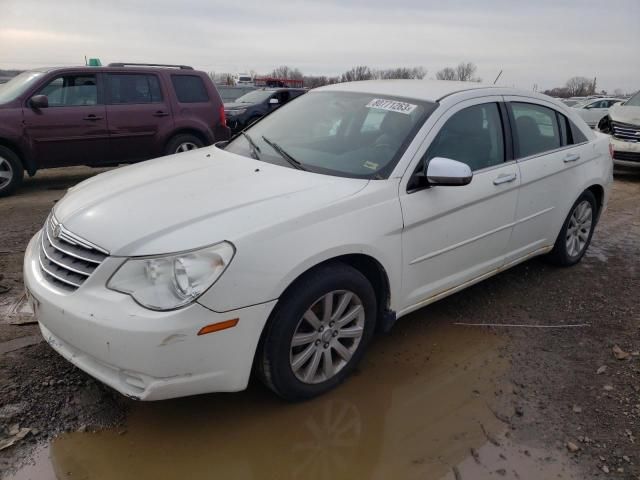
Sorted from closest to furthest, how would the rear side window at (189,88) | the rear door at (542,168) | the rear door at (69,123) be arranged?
the rear door at (542,168) → the rear door at (69,123) → the rear side window at (189,88)

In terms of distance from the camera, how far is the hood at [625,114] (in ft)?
32.5

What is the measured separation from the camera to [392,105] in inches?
139

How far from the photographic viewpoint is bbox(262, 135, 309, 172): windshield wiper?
3.23 m

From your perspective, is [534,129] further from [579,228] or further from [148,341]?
[148,341]

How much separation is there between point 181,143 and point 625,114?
28.0ft

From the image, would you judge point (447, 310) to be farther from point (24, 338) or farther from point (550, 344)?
point (24, 338)

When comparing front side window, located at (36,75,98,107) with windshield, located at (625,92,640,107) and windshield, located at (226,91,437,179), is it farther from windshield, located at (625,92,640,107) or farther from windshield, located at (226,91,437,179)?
windshield, located at (625,92,640,107)

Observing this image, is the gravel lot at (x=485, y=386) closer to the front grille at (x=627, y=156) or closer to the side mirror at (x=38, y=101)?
the side mirror at (x=38, y=101)

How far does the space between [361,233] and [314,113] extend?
143cm

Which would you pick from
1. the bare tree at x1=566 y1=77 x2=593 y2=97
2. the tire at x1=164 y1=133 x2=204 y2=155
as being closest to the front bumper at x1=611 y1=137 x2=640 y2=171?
the tire at x1=164 y1=133 x2=204 y2=155

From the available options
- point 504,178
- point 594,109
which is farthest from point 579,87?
point 504,178

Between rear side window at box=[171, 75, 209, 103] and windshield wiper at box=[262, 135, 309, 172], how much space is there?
511 centimetres

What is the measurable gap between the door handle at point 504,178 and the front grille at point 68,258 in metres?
2.56

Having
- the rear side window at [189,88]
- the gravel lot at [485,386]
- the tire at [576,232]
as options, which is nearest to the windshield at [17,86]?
the rear side window at [189,88]
